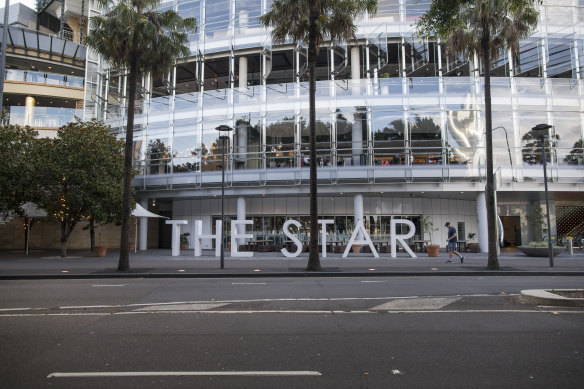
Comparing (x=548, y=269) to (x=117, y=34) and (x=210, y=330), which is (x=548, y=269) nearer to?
(x=210, y=330)

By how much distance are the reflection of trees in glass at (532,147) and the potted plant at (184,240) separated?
2337 cm

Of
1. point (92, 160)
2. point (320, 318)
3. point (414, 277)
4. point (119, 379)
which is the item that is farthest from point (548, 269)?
point (92, 160)

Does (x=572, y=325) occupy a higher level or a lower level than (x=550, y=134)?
lower

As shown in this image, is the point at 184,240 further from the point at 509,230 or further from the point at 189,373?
the point at 509,230

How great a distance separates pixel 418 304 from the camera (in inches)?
340

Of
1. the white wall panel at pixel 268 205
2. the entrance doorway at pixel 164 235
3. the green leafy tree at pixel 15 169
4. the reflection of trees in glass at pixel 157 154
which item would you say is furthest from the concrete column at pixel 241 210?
the green leafy tree at pixel 15 169

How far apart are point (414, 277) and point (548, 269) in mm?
5575

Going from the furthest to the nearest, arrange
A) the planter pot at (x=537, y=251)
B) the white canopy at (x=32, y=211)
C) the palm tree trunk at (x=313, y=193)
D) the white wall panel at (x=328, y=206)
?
the white wall panel at (x=328, y=206)
the white canopy at (x=32, y=211)
the planter pot at (x=537, y=251)
the palm tree trunk at (x=313, y=193)

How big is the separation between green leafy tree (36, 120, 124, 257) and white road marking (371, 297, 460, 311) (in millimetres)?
18339

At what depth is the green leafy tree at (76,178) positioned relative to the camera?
2184cm

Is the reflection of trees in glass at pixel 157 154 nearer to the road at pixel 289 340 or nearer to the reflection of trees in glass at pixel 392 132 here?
the reflection of trees in glass at pixel 392 132

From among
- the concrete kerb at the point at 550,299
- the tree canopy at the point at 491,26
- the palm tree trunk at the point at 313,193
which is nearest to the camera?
the concrete kerb at the point at 550,299

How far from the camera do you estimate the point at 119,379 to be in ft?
14.5

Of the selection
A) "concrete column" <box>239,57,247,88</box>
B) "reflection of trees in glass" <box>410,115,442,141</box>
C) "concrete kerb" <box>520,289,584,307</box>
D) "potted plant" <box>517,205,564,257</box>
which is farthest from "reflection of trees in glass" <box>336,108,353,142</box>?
"concrete kerb" <box>520,289,584,307</box>
